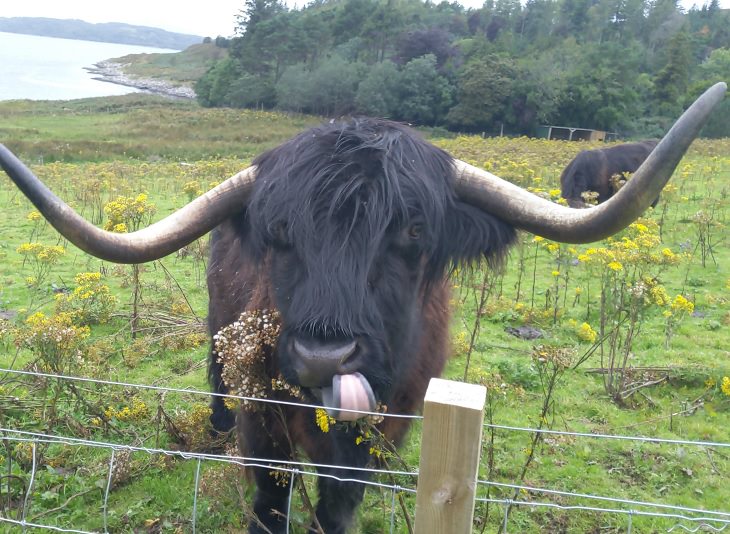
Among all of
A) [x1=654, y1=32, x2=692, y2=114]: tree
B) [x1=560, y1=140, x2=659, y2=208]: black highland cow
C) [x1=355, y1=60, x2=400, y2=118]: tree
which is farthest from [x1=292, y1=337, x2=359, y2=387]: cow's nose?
[x1=654, y1=32, x2=692, y2=114]: tree

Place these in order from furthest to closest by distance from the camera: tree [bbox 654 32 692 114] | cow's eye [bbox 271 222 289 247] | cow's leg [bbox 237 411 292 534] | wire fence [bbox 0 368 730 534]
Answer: tree [bbox 654 32 692 114]
cow's leg [bbox 237 411 292 534]
cow's eye [bbox 271 222 289 247]
wire fence [bbox 0 368 730 534]

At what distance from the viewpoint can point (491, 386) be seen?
2.74 metres

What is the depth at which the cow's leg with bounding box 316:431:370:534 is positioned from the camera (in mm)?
2834

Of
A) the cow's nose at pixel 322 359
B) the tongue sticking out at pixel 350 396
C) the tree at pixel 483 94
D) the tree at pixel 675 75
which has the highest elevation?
the tree at pixel 675 75

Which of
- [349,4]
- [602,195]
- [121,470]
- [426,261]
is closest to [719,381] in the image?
[426,261]

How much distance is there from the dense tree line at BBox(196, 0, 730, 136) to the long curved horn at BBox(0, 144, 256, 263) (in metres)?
28.9

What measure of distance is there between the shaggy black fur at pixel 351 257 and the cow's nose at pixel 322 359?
0.02m

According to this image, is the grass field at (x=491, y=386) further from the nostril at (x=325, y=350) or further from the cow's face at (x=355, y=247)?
the nostril at (x=325, y=350)

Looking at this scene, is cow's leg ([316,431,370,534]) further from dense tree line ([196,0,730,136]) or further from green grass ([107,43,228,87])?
green grass ([107,43,228,87])

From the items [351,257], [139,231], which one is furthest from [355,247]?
[139,231]

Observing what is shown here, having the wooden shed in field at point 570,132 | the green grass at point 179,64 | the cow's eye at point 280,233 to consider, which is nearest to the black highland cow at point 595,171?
the cow's eye at point 280,233

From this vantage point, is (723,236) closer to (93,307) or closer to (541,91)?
(93,307)

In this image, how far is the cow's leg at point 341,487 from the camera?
2834 millimetres

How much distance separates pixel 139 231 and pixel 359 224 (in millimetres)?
1060
